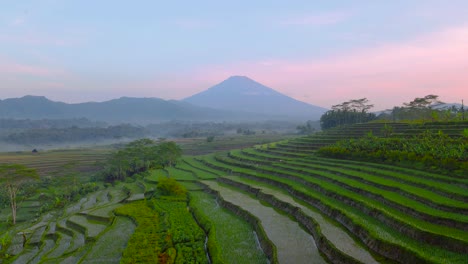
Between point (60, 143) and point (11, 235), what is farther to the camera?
point (60, 143)

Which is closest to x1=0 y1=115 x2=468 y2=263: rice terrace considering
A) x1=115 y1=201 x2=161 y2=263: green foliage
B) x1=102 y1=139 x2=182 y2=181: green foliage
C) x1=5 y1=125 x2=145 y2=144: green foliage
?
x1=115 y1=201 x2=161 y2=263: green foliage

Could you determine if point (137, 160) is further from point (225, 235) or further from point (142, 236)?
point (225, 235)

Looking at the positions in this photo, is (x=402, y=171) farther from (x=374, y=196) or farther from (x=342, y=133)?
(x=342, y=133)

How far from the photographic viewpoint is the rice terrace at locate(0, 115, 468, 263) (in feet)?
43.7

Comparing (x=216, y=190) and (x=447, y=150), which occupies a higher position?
(x=447, y=150)

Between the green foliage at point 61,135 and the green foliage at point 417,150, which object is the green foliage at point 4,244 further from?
the green foliage at point 61,135

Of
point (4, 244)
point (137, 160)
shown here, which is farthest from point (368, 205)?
point (137, 160)

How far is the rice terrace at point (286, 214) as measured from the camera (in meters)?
13.3

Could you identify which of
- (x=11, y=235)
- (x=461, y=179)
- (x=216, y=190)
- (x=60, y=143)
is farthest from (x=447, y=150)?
(x=60, y=143)

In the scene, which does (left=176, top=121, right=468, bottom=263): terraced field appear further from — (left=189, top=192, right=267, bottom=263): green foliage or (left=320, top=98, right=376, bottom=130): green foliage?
(left=320, top=98, right=376, bottom=130): green foliage

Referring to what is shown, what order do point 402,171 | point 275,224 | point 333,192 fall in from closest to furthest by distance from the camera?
point 275,224 → point 333,192 → point 402,171

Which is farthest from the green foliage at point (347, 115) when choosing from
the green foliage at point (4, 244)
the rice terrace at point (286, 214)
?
the green foliage at point (4, 244)

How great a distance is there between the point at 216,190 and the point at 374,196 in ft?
38.9

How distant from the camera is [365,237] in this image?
45.0 ft
